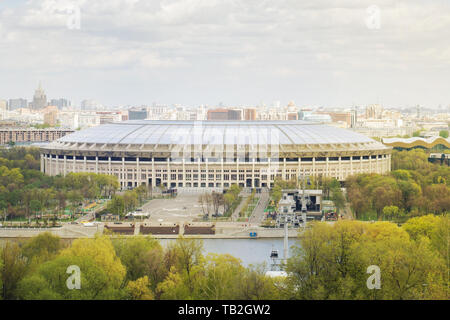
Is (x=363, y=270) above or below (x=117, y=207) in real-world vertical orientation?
above

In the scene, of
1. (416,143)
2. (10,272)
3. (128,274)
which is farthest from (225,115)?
(10,272)

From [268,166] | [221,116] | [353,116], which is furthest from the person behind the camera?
[353,116]

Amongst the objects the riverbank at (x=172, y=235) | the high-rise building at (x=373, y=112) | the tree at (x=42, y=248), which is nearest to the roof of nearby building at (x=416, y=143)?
the riverbank at (x=172, y=235)

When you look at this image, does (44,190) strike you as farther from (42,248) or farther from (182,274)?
(182,274)

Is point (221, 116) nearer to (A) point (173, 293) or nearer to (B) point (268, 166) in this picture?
(B) point (268, 166)

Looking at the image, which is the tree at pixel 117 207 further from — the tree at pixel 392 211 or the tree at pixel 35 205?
the tree at pixel 392 211

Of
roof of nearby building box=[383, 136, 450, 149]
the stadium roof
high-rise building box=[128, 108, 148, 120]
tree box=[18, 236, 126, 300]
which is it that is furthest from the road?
high-rise building box=[128, 108, 148, 120]

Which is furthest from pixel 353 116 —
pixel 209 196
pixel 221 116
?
pixel 209 196
